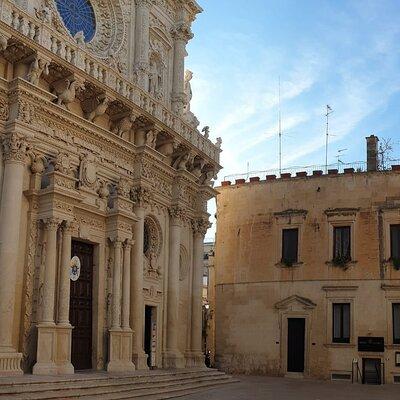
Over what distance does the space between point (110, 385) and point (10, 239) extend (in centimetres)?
397

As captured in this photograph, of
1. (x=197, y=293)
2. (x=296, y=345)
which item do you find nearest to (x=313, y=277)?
(x=296, y=345)

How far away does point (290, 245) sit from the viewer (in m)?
27.9

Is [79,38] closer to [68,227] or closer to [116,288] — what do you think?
[68,227]

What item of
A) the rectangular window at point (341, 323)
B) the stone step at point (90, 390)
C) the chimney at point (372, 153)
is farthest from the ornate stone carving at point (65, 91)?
the chimney at point (372, 153)

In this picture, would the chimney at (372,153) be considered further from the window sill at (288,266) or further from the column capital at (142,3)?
the column capital at (142,3)

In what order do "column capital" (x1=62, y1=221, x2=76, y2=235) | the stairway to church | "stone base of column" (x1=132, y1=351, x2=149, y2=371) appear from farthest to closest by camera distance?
"stone base of column" (x1=132, y1=351, x2=149, y2=371), "column capital" (x1=62, y1=221, x2=76, y2=235), the stairway to church

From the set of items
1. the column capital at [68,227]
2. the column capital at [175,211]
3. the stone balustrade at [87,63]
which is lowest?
the column capital at [68,227]

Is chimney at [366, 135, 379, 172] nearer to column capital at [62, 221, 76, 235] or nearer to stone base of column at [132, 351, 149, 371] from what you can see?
stone base of column at [132, 351, 149, 371]

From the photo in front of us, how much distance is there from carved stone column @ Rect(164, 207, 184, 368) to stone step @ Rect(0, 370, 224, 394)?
132 cm

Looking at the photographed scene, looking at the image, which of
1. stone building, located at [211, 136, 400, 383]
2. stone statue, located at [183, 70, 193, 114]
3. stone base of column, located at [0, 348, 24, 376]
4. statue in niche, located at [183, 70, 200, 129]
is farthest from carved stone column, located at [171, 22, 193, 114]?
stone base of column, located at [0, 348, 24, 376]

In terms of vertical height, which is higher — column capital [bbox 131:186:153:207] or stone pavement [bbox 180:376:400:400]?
column capital [bbox 131:186:153:207]

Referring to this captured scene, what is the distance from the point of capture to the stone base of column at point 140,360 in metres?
19.3

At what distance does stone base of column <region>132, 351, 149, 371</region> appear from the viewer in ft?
63.3

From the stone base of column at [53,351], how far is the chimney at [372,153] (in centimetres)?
1643
